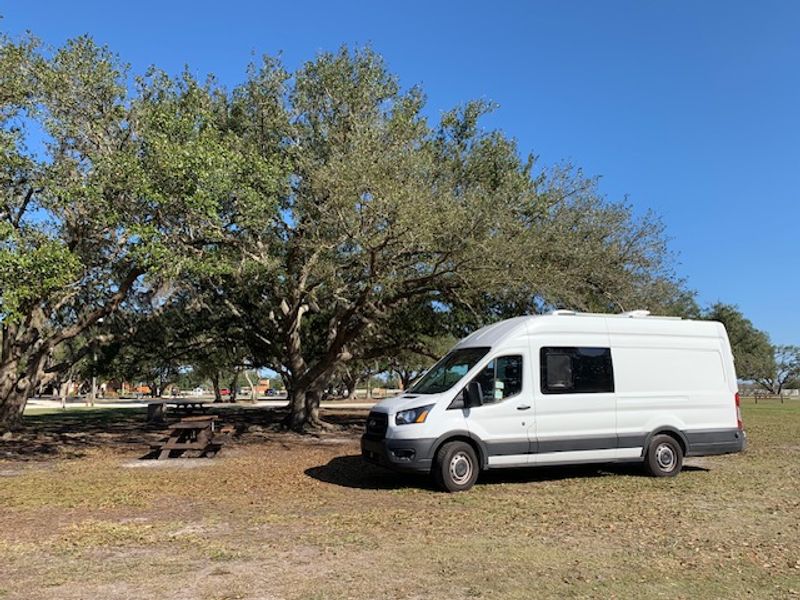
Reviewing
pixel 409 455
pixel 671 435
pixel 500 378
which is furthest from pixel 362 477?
pixel 671 435

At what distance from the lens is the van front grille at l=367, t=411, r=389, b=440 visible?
32.0 ft

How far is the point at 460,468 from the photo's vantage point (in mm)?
9555

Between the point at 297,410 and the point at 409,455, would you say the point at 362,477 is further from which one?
the point at 297,410

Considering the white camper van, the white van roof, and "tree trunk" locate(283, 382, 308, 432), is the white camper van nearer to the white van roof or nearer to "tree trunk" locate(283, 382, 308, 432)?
the white van roof

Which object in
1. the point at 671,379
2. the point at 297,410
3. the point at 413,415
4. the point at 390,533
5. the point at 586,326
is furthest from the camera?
the point at 297,410

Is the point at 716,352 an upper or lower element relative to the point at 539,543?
upper

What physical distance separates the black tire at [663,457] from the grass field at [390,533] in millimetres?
296

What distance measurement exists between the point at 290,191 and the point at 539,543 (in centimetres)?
1153

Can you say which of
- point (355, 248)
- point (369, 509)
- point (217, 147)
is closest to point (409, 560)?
point (369, 509)

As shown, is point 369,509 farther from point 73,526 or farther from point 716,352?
point 716,352

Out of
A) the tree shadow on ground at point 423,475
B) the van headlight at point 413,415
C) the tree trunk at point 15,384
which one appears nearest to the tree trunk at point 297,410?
the tree trunk at point 15,384

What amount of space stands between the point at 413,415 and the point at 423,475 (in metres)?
1.08

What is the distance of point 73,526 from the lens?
7422 millimetres

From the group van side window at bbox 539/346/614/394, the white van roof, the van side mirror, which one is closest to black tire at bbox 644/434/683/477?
van side window at bbox 539/346/614/394
